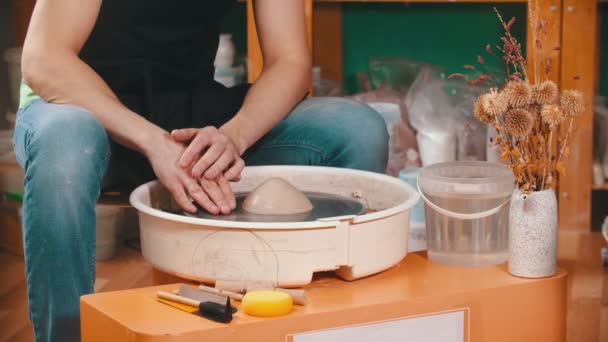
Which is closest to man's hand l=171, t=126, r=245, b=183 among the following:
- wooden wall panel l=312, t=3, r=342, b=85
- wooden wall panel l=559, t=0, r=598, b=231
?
wooden wall panel l=559, t=0, r=598, b=231

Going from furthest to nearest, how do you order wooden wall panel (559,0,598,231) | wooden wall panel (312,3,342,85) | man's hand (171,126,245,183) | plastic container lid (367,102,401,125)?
wooden wall panel (312,3,342,85) < plastic container lid (367,102,401,125) < wooden wall panel (559,0,598,231) < man's hand (171,126,245,183)

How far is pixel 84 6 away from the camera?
55.0 inches

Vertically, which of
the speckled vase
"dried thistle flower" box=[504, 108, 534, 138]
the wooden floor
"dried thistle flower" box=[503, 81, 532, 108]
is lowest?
the wooden floor

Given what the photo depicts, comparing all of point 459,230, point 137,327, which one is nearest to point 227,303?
point 137,327

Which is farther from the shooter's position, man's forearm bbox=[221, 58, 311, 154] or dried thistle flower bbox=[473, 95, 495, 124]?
man's forearm bbox=[221, 58, 311, 154]

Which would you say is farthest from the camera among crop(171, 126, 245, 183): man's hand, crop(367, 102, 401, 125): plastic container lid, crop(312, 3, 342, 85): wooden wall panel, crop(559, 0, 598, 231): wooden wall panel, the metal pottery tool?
Answer: crop(312, 3, 342, 85): wooden wall panel

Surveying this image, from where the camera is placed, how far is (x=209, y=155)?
4.15 ft

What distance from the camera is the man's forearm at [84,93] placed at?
1.31 meters

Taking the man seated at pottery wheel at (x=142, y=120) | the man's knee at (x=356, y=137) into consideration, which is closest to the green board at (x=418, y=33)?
the man seated at pottery wheel at (x=142, y=120)

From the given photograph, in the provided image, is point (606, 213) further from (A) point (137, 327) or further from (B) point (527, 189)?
(A) point (137, 327)

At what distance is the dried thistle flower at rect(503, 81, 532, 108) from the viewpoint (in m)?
1.16

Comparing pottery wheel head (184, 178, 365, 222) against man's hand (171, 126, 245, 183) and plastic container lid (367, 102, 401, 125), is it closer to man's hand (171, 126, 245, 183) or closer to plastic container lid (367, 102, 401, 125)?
man's hand (171, 126, 245, 183)

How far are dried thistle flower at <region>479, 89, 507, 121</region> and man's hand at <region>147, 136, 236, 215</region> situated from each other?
37 cm

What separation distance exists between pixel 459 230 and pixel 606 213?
1.37 metres
